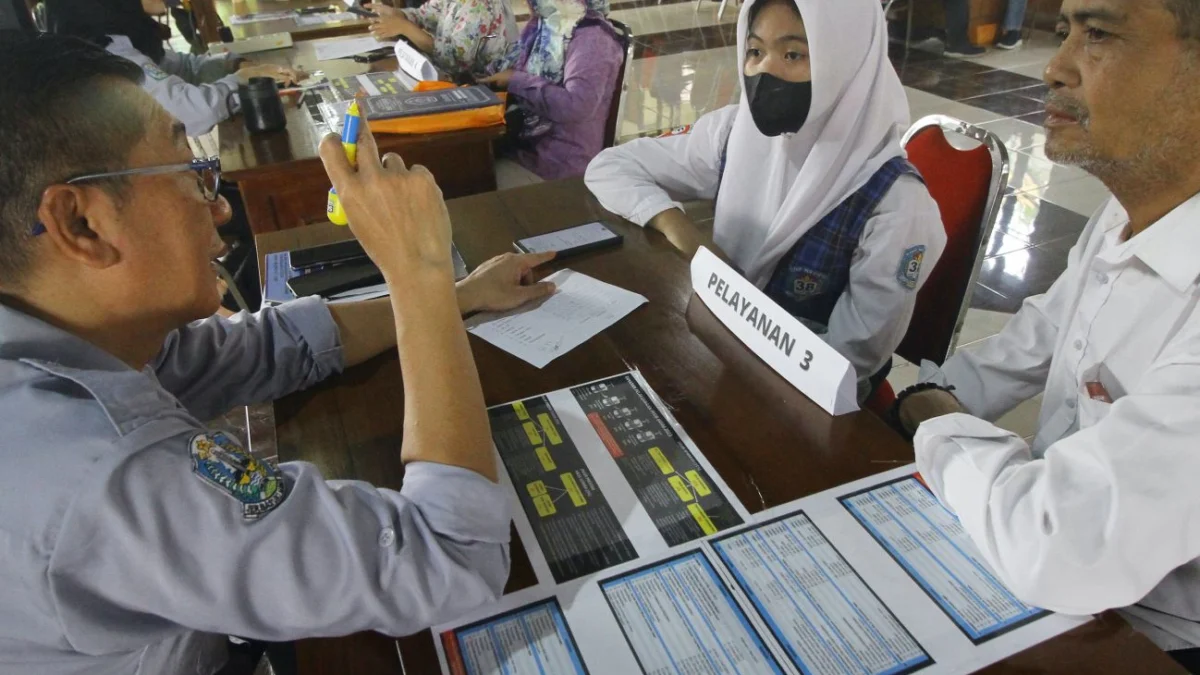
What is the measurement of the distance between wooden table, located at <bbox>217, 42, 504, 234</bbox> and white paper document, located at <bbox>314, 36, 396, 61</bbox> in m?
0.69

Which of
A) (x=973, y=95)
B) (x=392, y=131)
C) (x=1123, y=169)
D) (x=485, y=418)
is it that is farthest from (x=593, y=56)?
(x=973, y=95)

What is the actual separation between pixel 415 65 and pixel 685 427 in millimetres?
1906

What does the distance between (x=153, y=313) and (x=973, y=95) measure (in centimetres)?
546

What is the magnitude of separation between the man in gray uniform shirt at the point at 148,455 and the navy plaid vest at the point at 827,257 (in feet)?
2.71

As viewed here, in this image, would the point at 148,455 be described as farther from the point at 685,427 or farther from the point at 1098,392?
the point at 1098,392

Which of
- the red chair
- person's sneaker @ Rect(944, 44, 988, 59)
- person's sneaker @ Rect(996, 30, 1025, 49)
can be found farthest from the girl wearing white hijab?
person's sneaker @ Rect(996, 30, 1025, 49)

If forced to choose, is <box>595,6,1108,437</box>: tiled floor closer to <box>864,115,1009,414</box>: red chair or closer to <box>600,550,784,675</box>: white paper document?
<box>864,115,1009,414</box>: red chair

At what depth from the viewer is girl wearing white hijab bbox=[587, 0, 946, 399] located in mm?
1238

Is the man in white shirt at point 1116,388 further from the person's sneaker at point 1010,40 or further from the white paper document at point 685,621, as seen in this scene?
the person's sneaker at point 1010,40

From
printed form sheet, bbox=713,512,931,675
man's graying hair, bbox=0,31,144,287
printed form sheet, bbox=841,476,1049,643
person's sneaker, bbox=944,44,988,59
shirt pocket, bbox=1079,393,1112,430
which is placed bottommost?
person's sneaker, bbox=944,44,988,59

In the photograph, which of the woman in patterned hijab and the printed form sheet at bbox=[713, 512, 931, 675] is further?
the woman in patterned hijab

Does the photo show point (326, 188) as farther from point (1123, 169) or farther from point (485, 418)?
point (1123, 169)

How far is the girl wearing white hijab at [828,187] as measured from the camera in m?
1.24

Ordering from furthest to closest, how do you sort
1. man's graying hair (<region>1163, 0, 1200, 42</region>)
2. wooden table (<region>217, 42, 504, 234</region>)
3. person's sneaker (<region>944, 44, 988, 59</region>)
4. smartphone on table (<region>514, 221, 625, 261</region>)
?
person's sneaker (<region>944, 44, 988, 59</region>)
wooden table (<region>217, 42, 504, 234</region>)
smartphone on table (<region>514, 221, 625, 261</region>)
man's graying hair (<region>1163, 0, 1200, 42</region>)
